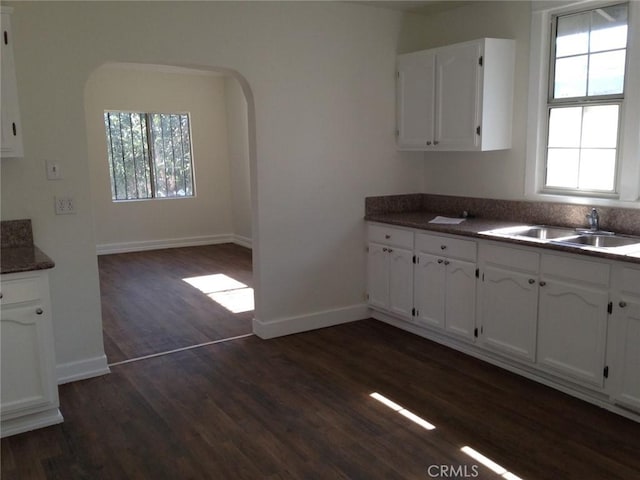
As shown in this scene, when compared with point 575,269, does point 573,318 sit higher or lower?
lower

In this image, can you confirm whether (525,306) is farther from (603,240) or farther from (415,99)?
(415,99)

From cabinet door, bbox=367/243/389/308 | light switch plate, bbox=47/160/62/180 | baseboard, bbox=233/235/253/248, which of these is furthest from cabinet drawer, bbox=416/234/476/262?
baseboard, bbox=233/235/253/248

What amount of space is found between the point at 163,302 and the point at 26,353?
2475mm

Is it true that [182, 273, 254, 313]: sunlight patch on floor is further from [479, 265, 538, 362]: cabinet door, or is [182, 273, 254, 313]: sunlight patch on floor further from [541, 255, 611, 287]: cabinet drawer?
[541, 255, 611, 287]: cabinet drawer

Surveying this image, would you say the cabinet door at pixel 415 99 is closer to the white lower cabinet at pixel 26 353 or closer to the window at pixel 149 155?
the white lower cabinet at pixel 26 353

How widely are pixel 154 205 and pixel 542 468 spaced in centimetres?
663

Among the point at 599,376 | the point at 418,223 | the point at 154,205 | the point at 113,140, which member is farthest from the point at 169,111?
the point at 599,376

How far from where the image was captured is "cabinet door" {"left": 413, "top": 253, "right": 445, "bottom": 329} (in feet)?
12.9

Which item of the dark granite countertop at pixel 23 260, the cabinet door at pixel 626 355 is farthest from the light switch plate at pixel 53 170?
the cabinet door at pixel 626 355

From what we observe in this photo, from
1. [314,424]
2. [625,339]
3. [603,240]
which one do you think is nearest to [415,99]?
[603,240]

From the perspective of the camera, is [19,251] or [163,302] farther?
[163,302]

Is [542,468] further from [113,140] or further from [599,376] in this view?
[113,140]

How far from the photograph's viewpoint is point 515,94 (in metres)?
3.97

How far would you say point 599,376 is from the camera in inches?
118
